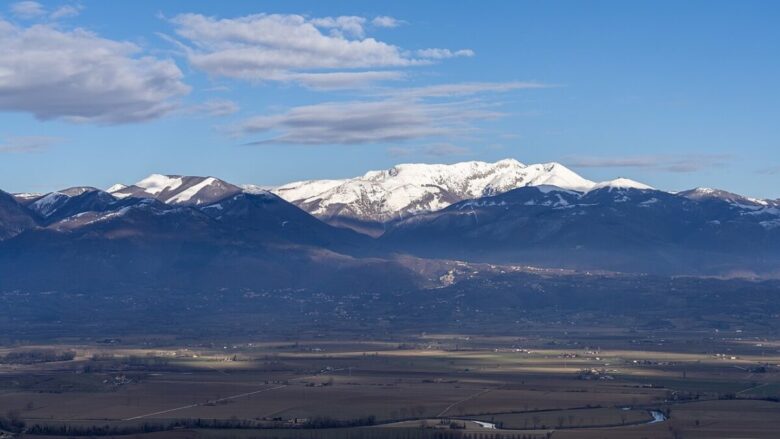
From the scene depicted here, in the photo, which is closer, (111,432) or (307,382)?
(111,432)

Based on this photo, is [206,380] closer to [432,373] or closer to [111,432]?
[432,373]

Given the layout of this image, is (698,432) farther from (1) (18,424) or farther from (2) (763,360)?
(2) (763,360)

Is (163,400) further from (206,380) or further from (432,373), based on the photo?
(432,373)

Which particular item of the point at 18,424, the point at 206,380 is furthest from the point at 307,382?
the point at 18,424

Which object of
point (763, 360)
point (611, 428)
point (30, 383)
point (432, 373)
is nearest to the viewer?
point (611, 428)

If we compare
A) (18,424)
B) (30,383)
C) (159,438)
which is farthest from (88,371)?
(159,438)

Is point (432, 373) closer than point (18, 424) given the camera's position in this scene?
No

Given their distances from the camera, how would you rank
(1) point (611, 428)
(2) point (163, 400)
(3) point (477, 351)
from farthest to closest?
(3) point (477, 351), (2) point (163, 400), (1) point (611, 428)

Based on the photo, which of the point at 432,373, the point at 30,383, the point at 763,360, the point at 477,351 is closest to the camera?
the point at 30,383

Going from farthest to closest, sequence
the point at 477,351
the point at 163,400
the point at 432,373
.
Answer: the point at 477,351
the point at 432,373
the point at 163,400
